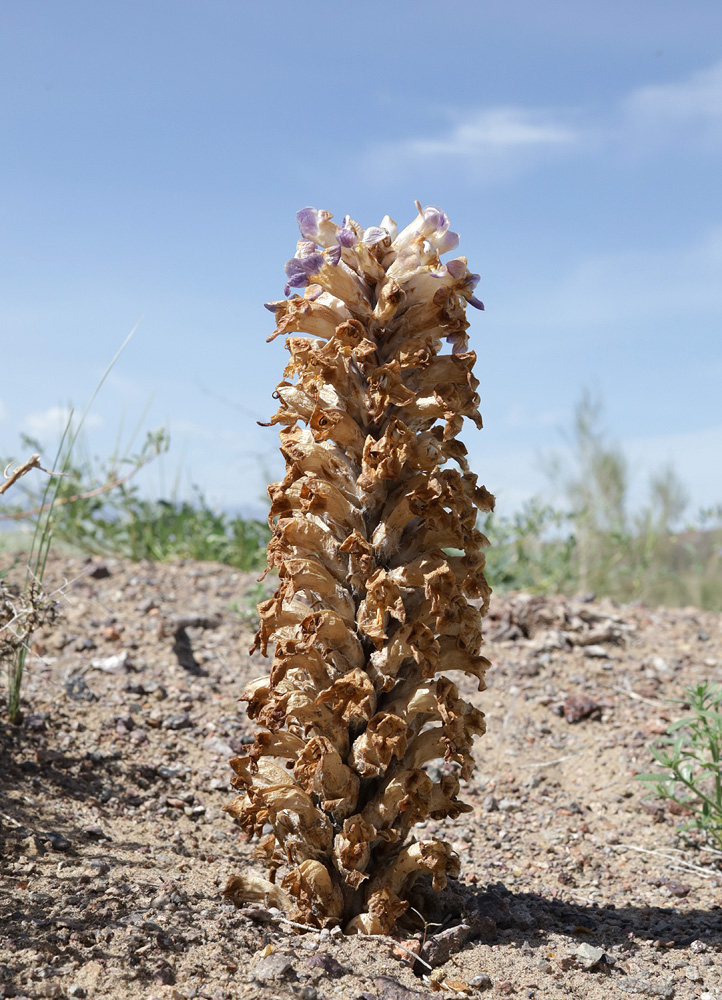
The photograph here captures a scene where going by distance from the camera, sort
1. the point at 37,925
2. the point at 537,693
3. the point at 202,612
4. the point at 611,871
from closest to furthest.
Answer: the point at 37,925, the point at 611,871, the point at 537,693, the point at 202,612

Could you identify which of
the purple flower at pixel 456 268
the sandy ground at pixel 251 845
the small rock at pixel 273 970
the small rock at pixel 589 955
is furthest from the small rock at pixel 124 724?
the purple flower at pixel 456 268

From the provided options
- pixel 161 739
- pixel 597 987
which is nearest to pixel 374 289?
pixel 597 987

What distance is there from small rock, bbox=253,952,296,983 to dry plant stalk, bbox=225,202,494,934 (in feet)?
1.01

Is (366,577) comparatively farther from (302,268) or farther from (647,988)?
(647,988)

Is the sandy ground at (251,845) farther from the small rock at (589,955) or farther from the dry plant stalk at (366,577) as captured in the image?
the dry plant stalk at (366,577)

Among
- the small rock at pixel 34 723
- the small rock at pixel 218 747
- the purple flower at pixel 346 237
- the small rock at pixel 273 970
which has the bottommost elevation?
the small rock at pixel 273 970

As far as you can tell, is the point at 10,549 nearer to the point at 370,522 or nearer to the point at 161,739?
the point at 161,739

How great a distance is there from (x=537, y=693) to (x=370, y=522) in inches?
133

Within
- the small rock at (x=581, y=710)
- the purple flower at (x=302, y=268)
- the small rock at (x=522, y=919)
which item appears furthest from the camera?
the small rock at (x=581, y=710)

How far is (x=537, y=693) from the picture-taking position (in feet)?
20.2

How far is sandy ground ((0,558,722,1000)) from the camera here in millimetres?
2875

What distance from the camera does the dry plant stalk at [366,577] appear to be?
3078 millimetres

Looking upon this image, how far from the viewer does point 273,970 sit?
2.80 m

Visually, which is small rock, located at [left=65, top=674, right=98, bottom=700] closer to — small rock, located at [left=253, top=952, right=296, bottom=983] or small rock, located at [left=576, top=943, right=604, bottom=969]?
small rock, located at [left=253, top=952, right=296, bottom=983]
